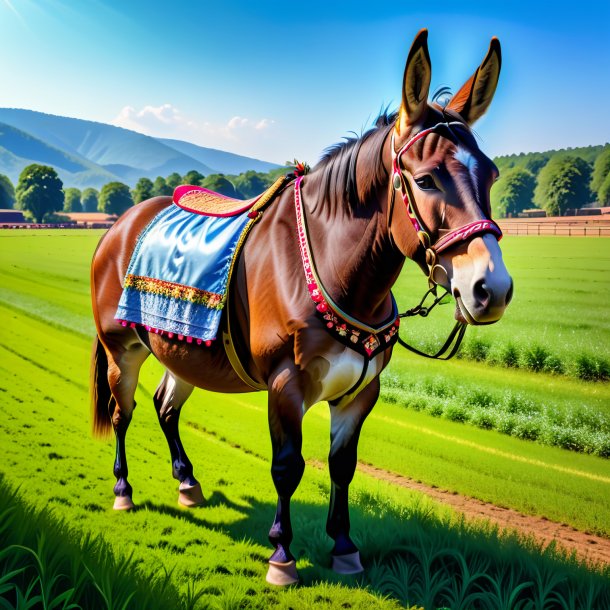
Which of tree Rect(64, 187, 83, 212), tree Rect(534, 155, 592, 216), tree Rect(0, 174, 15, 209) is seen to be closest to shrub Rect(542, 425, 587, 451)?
tree Rect(534, 155, 592, 216)

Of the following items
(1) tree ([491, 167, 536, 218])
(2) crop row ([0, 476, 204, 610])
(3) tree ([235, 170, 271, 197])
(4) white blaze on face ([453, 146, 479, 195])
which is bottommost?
(2) crop row ([0, 476, 204, 610])

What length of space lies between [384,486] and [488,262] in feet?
10.2

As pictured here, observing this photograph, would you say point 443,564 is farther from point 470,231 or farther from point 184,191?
point 184,191

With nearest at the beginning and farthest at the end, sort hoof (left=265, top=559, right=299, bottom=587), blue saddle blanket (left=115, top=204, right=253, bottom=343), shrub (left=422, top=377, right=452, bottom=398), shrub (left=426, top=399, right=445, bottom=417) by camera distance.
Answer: hoof (left=265, top=559, right=299, bottom=587) < blue saddle blanket (left=115, top=204, right=253, bottom=343) < shrub (left=426, top=399, right=445, bottom=417) < shrub (left=422, top=377, right=452, bottom=398)

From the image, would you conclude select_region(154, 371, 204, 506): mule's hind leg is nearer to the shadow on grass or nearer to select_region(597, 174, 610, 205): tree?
the shadow on grass

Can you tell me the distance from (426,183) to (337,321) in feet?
2.71

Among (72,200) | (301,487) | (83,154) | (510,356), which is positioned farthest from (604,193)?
(83,154)

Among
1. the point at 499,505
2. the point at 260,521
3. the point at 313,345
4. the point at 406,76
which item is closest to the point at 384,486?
the point at 499,505

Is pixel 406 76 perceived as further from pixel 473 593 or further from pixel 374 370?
pixel 473 593

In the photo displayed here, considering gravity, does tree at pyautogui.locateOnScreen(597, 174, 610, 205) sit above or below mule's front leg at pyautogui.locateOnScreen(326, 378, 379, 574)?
above

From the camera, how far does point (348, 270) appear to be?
289 cm

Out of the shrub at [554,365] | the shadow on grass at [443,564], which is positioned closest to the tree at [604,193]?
the shrub at [554,365]

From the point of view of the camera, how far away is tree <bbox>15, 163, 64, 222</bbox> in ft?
71.8

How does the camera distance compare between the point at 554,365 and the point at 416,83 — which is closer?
the point at 416,83
